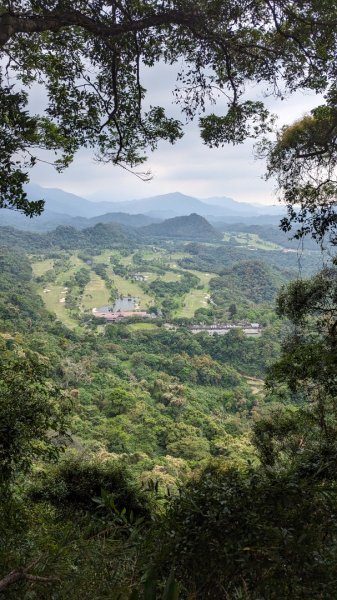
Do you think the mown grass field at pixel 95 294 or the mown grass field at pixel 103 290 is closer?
the mown grass field at pixel 103 290

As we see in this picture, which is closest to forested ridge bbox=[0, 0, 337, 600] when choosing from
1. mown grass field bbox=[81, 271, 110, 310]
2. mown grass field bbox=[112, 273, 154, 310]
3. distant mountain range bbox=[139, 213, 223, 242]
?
mown grass field bbox=[81, 271, 110, 310]

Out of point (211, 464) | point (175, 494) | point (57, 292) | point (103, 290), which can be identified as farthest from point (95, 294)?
point (175, 494)

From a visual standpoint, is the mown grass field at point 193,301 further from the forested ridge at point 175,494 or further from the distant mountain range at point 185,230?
the distant mountain range at point 185,230

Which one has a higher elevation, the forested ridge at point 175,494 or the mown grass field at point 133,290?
the forested ridge at point 175,494

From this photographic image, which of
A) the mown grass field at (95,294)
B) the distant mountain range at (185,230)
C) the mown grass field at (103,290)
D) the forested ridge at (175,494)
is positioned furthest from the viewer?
the distant mountain range at (185,230)

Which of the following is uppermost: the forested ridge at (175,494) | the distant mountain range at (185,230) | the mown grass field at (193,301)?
the distant mountain range at (185,230)

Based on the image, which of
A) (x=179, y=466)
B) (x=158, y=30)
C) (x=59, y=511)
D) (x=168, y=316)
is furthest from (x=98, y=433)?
(x=168, y=316)

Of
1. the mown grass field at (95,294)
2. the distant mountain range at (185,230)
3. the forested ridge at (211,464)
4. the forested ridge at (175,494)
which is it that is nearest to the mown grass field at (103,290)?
the mown grass field at (95,294)

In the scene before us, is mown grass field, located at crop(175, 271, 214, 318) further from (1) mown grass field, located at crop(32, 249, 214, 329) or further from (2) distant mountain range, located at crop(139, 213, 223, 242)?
(2) distant mountain range, located at crop(139, 213, 223, 242)

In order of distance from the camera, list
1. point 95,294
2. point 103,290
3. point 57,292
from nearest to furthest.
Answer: point 57,292 → point 95,294 → point 103,290

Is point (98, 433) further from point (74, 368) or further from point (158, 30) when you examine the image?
point (158, 30)

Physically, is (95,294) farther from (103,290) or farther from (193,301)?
(193,301)

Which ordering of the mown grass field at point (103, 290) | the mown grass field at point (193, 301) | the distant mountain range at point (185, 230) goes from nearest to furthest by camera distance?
the mown grass field at point (103, 290)
the mown grass field at point (193, 301)
the distant mountain range at point (185, 230)
